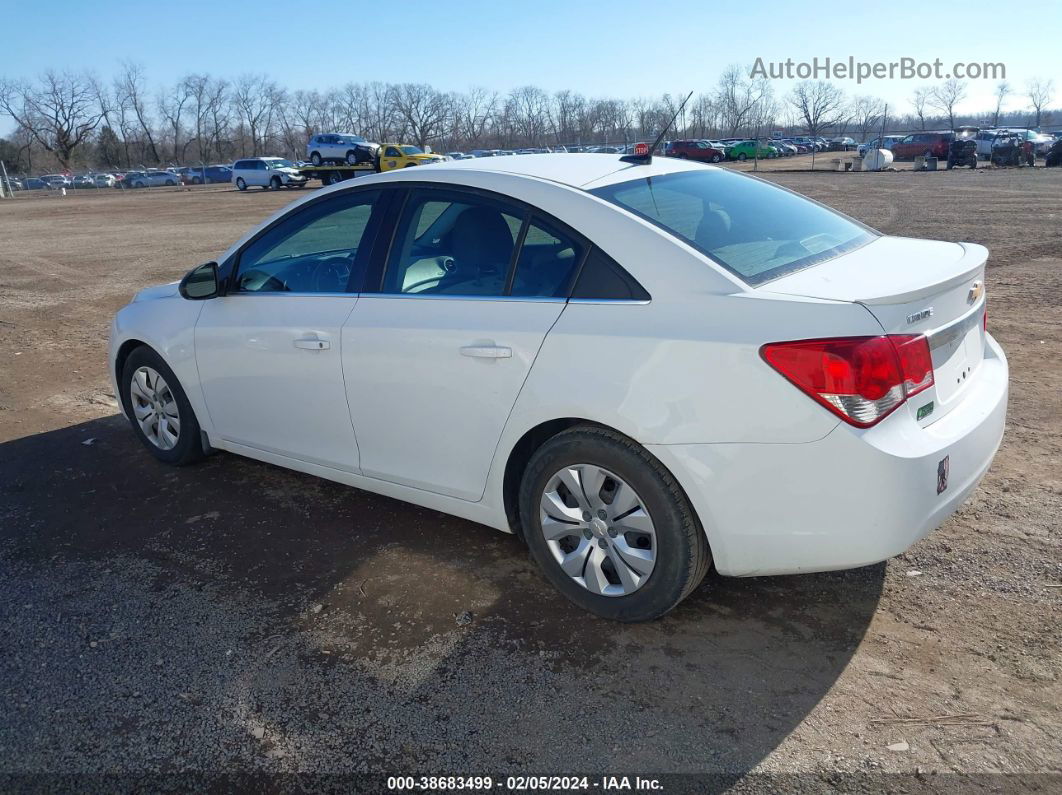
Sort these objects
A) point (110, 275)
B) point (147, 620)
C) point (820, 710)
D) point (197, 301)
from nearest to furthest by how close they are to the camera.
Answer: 1. point (820, 710)
2. point (147, 620)
3. point (197, 301)
4. point (110, 275)

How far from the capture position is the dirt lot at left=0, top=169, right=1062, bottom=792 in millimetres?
2494

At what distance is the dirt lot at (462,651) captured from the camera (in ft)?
8.18

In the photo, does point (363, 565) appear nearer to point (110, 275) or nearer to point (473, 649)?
point (473, 649)

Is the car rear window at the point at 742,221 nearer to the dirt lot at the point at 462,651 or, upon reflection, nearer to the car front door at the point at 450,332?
the car front door at the point at 450,332

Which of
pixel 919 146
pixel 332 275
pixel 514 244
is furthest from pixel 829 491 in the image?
pixel 919 146

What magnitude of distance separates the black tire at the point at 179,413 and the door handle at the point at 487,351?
225 centimetres

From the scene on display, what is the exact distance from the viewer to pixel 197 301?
4.47 meters

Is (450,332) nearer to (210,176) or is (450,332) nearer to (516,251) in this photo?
(516,251)

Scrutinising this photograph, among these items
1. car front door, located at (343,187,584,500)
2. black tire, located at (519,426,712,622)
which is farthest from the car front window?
black tire, located at (519,426,712,622)

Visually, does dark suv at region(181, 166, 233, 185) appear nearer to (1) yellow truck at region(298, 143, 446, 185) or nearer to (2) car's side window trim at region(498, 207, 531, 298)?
(1) yellow truck at region(298, 143, 446, 185)

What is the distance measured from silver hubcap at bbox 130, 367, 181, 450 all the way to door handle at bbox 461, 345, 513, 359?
2378mm

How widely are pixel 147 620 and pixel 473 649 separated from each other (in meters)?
1.39

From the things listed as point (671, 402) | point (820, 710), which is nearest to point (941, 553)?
point (820, 710)

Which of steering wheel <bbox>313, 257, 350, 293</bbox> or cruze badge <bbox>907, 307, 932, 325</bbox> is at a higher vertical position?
steering wheel <bbox>313, 257, 350, 293</bbox>
